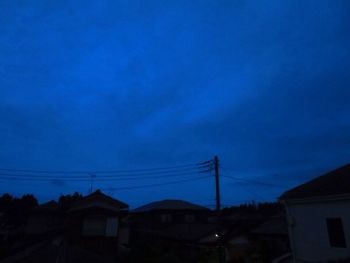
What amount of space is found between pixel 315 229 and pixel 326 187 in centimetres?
230

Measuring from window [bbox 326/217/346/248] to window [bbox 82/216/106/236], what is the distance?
2287cm

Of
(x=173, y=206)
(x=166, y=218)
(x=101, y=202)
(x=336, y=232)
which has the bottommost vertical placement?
(x=336, y=232)

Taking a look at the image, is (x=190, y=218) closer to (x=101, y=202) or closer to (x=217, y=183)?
(x=101, y=202)

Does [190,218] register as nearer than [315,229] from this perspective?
No

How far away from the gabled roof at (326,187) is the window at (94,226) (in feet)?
67.0

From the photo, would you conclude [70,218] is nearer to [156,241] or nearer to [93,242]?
[93,242]

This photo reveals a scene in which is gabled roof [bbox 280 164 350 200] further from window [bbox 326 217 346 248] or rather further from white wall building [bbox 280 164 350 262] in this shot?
window [bbox 326 217 346 248]

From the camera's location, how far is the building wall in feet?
42.1

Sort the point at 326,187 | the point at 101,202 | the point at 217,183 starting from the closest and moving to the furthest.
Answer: the point at 326,187
the point at 217,183
the point at 101,202

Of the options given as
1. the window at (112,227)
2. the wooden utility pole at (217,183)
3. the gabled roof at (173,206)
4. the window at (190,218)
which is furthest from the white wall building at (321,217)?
the window at (190,218)

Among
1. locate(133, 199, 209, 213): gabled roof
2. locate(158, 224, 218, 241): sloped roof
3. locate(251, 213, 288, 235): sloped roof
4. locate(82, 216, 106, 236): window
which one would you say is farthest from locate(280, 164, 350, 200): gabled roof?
locate(133, 199, 209, 213): gabled roof

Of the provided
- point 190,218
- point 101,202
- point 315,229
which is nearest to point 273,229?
point 315,229

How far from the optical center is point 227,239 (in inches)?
1022

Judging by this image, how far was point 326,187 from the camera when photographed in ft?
46.2
